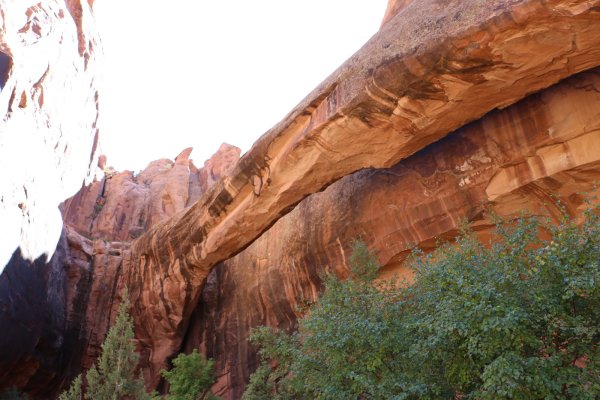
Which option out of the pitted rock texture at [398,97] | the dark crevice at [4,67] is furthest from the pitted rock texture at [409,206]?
the dark crevice at [4,67]

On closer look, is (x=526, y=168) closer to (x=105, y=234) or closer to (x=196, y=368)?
(x=196, y=368)

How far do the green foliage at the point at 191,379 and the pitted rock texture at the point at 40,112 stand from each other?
485 centimetres

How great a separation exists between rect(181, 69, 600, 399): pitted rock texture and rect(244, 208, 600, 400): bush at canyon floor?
1.90 meters

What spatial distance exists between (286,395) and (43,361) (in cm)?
876

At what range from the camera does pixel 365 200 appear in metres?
13.0

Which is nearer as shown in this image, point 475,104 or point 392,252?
point 475,104

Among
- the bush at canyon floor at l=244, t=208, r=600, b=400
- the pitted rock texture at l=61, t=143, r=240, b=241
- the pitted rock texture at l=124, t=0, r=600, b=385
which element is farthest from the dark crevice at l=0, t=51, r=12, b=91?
the pitted rock texture at l=61, t=143, r=240, b=241

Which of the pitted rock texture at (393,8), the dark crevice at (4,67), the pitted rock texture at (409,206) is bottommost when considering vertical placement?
the pitted rock texture at (409,206)

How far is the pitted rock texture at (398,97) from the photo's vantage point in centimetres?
827

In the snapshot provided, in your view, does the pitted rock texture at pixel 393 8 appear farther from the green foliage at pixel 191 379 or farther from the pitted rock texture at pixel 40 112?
the green foliage at pixel 191 379

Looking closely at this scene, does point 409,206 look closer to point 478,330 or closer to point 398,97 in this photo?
point 398,97

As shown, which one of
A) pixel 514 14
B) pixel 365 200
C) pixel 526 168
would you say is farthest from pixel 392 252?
pixel 514 14

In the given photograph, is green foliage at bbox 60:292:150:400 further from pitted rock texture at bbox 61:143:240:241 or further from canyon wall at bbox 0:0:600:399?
pitted rock texture at bbox 61:143:240:241

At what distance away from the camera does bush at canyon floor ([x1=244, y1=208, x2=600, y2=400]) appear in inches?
235
